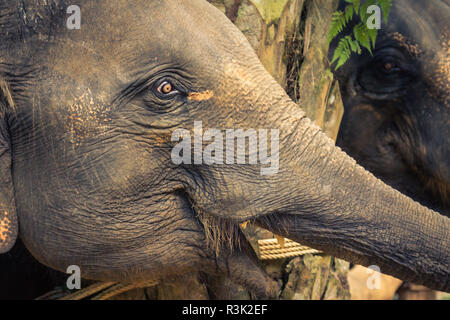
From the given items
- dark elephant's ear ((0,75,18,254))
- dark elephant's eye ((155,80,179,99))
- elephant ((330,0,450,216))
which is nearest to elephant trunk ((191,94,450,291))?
dark elephant's eye ((155,80,179,99))

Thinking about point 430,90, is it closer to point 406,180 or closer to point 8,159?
point 406,180

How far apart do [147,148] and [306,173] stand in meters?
0.31

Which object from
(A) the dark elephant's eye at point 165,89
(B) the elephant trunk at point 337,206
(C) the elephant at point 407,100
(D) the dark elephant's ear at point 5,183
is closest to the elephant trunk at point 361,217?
(B) the elephant trunk at point 337,206

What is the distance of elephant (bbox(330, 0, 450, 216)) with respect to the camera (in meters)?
2.02

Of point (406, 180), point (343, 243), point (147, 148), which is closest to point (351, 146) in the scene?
point (406, 180)

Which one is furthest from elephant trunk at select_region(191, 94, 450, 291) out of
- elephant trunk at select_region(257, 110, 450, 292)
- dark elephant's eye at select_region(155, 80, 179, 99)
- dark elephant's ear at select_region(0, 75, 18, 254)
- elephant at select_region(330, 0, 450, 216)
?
elephant at select_region(330, 0, 450, 216)

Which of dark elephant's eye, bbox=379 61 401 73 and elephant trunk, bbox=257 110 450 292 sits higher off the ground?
dark elephant's eye, bbox=379 61 401 73

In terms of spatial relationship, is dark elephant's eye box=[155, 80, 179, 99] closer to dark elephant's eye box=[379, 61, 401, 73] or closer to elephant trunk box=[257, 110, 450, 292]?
elephant trunk box=[257, 110, 450, 292]

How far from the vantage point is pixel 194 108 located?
→ 1.15 metres

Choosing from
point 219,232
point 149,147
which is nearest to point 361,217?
point 219,232

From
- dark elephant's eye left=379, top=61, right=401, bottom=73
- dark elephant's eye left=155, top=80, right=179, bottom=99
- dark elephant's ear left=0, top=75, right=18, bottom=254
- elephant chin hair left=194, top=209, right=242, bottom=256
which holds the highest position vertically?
dark elephant's eye left=379, top=61, right=401, bottom=73

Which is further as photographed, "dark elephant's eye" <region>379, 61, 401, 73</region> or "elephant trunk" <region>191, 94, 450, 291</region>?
Result: "dark elephant's eye" <region>379, 61, 401, 73</region>

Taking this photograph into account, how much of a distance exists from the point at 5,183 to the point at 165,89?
0.36 m

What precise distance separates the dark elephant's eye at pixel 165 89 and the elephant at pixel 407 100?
1.01 meters
